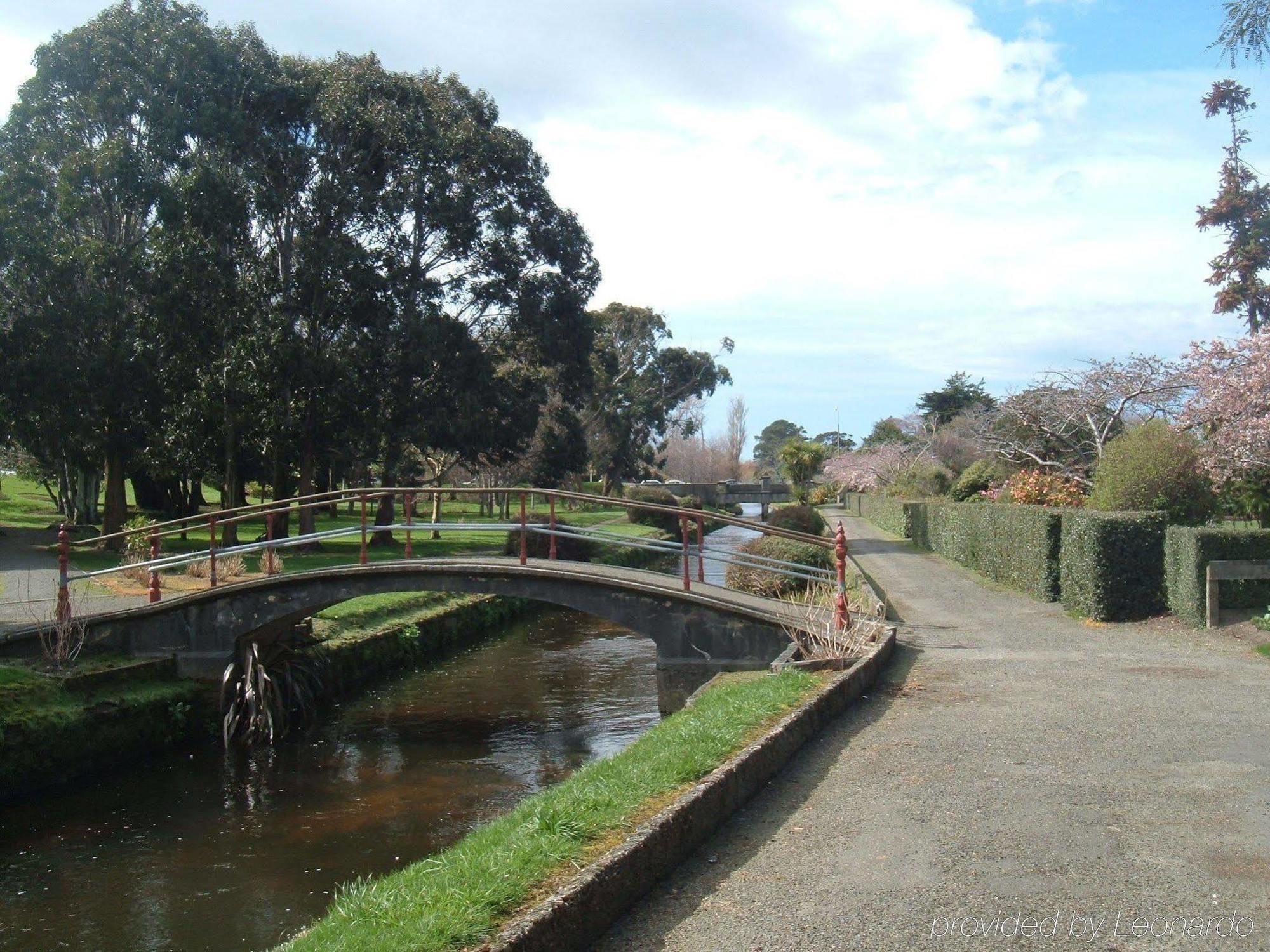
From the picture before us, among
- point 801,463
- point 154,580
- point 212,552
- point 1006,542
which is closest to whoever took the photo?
point 212,552

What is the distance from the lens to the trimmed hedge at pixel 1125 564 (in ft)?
49.2

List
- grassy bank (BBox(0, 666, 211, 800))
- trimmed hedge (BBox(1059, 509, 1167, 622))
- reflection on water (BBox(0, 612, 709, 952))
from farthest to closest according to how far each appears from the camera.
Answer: trimmed hedge (BBox(1059, 509, 1167, 622)) < grassy bank (BBox(0, 666, 211, 800)) < reflection on water (BBox(0, 612, 709, 952))

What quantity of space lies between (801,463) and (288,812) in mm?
56890

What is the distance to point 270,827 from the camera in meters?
11.8

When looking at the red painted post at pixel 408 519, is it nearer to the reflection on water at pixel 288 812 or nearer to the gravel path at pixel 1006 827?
the reflection on water at pixel 288 812

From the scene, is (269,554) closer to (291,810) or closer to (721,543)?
(291,810)

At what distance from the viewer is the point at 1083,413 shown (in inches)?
1030

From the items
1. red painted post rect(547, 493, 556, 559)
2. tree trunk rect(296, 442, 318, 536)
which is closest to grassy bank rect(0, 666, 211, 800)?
red painted post rect(547, 493, 556, 559)

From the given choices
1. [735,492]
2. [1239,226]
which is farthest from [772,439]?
[1239,226]

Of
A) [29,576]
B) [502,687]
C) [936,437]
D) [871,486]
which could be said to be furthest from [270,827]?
[871,486]

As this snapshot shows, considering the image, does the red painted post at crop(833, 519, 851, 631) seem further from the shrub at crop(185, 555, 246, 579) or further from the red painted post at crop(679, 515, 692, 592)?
the shrub at crop(185, 555, 246, 579)

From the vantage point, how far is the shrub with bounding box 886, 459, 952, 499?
44.7 meters

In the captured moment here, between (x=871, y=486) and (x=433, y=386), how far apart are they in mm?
37208

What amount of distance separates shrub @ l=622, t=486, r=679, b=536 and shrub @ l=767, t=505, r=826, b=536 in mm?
9544
